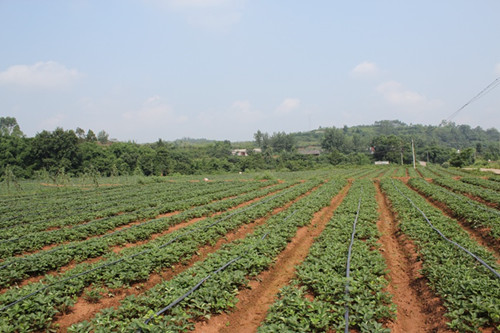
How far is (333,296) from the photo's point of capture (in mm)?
5488

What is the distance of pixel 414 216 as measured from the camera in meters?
11.9

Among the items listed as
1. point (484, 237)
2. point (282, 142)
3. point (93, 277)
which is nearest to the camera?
point (93, 277)

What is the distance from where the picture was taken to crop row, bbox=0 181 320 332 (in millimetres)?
4977

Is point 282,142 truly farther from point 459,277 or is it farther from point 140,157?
point 459,277

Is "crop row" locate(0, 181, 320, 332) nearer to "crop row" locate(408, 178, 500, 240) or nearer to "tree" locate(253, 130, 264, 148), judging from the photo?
"crop row" locate(408, 178, 500, 240)

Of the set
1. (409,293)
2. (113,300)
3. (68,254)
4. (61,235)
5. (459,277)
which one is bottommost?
(409,293)

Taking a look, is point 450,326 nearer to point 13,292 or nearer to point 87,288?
point 87,288

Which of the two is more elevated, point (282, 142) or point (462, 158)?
point (282, 142)

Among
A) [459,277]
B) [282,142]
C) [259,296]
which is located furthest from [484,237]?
[282,142]

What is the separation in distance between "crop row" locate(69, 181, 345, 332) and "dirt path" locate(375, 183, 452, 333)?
10.0 ft

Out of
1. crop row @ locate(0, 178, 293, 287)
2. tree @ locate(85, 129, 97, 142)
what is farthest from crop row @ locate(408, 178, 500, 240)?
tree @ locate(85, 129, 97, 142)

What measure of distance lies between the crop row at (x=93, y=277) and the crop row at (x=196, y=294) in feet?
3.21

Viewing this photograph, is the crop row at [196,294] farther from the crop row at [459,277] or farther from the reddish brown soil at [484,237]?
the reddish brown soil at [484,237]

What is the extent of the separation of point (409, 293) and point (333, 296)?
83.1 inches
